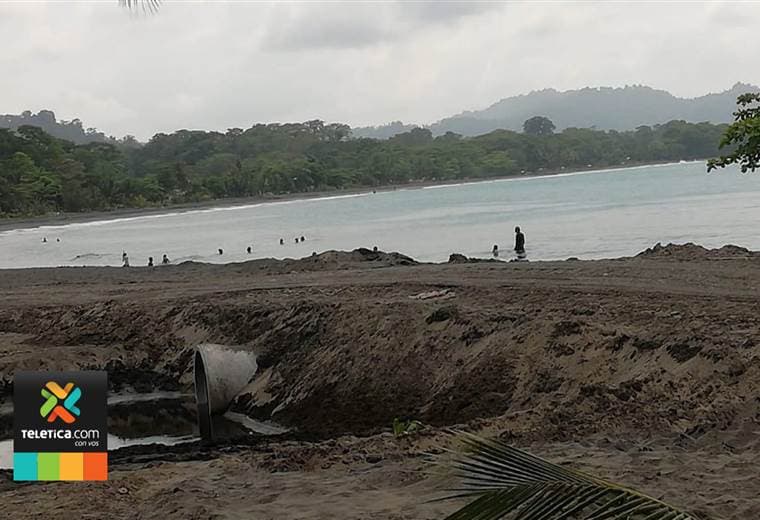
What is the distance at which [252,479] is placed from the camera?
8227 millimetres

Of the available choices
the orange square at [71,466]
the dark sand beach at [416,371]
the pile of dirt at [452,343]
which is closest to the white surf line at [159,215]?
the dark sand beach at [416,371]

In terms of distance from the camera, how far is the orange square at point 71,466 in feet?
20.0

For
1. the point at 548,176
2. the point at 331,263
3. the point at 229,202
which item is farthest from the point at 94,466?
the point at 548,176

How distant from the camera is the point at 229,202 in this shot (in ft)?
340

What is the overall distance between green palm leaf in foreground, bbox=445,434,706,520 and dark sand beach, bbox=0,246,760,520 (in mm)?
2479

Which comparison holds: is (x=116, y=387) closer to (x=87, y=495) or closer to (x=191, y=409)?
(x=191, y=409)

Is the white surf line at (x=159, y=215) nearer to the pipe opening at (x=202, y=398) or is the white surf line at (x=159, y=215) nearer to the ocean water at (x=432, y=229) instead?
the ocean water at (x=432, y=229)

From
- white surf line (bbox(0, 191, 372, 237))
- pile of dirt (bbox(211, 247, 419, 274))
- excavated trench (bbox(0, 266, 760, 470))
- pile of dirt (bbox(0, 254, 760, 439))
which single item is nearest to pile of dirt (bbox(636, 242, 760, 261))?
pile of dirt (bbox(0, 254, 760, 439))

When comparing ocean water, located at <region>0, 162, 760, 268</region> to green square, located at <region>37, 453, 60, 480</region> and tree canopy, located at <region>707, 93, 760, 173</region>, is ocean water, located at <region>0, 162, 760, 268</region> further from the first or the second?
green square, located at <region>37, 453, 60, 480</region>

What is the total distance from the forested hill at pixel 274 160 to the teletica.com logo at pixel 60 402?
77.2m

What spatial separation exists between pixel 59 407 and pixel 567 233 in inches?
1567

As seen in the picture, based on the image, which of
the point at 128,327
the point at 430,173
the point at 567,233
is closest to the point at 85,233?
the point at 567,233

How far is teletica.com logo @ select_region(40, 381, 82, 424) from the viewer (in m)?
6.25

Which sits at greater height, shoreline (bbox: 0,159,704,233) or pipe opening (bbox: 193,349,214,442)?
shoreline (bbox: 0,159,704,233)
